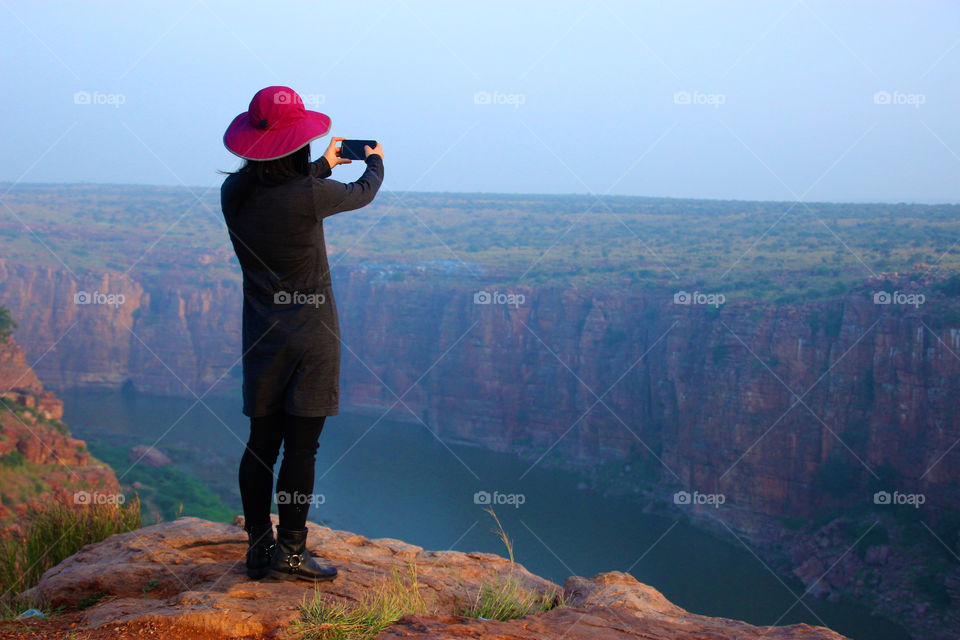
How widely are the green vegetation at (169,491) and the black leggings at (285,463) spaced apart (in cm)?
3130

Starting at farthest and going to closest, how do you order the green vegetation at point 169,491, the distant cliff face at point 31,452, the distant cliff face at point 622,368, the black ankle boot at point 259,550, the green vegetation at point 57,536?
the green vegetation at point 169,491 < the distant cliff face at point 622,368 < the distant cliff face at point 31,452 < the green vegetation at point 57,536 < the black ankle boot at point 259,550

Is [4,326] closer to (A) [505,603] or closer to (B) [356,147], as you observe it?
(B) [356,147]

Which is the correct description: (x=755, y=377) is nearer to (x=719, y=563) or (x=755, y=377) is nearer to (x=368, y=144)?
(x=719, y=563)

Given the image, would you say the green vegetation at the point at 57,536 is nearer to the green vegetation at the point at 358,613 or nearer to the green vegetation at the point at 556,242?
the green vegetation at the point at 358,613

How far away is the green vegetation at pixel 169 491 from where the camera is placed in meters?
34.8

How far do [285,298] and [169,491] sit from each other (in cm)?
3826

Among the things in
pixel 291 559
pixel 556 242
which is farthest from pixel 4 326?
pixel 556 242

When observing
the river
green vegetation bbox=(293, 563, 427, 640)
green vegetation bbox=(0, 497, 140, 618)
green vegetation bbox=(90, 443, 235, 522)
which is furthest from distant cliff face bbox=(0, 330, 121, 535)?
green vegetation bbox=(293, 563, 427, 640)

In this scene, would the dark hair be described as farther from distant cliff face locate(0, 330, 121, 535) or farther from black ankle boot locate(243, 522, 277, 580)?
distant cliff face locate(0, 330, 121, 535)

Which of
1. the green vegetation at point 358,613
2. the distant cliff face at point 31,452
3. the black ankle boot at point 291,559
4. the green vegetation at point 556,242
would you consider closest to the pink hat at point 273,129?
the black ankle boot at point 291,559

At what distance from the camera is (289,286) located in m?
3.43

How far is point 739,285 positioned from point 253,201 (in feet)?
130

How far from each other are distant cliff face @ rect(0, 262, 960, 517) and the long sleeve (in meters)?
30.2

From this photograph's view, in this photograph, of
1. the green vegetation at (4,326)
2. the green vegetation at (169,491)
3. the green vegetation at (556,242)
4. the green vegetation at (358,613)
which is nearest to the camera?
the green vegetation at (358,613)
